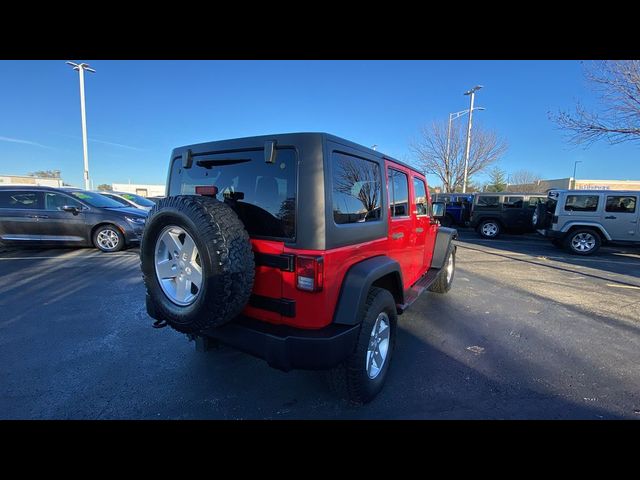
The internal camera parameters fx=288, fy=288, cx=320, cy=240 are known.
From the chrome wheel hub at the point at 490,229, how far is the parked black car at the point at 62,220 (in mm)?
13253

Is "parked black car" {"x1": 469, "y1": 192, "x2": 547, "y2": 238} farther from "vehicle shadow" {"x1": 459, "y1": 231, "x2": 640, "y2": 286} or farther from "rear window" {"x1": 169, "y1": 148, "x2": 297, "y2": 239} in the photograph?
"rear window" {"x1": 169, "y1": 148, "x2": 297, "y2": 239}

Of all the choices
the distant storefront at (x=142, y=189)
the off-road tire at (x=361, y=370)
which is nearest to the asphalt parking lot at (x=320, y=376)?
the off-road tire at (x=361, y=370)

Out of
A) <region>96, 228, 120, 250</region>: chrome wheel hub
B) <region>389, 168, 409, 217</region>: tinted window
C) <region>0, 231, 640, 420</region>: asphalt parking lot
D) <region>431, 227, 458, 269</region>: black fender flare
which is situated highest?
<region>389, 168, 409, 217</region>: tinted window

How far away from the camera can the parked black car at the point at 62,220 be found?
23.9ft

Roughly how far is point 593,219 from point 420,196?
8629 millimetres

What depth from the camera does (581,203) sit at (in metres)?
9.04

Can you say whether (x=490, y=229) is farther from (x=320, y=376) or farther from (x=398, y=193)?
(x=320, y=376)

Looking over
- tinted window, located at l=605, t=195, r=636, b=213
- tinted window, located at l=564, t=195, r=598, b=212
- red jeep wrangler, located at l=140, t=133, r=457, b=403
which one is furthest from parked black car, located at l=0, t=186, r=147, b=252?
tinted window, located at l=605, t=195, r=636, b=213

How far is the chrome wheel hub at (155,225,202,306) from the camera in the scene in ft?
6.92

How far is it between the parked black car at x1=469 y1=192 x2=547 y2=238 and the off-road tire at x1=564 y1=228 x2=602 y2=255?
3568 millimetres

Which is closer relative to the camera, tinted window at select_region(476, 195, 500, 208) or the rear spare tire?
the rear spare tire
